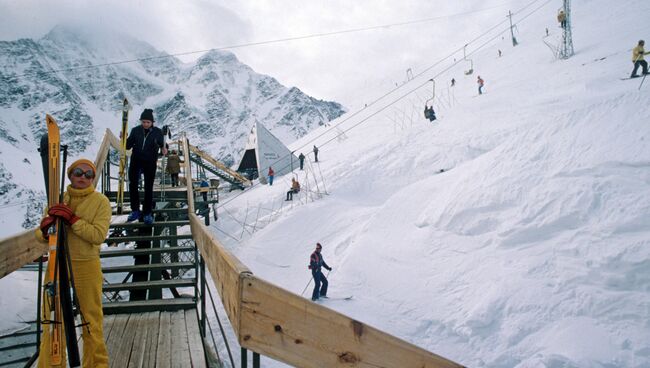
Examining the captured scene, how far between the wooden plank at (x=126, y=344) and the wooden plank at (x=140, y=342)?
23 millimetres

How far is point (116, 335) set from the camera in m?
3.61

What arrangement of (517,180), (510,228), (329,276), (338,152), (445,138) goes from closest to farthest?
(510,228) → (517,180) → (329,276) → (445,138) → (338,152)

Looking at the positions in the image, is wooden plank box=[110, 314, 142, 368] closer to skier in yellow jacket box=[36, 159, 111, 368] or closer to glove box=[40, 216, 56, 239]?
skier in yellow jacket box=[36, 159, 111, 368]

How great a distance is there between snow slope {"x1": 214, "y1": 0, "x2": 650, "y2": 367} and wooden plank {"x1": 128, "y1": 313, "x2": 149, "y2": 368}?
17.2 ft

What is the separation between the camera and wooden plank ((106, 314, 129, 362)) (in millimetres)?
3289

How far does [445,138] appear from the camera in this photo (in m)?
16.9

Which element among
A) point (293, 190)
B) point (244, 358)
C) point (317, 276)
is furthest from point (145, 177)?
point (293, 190)

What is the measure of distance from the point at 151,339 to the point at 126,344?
0.75 ft

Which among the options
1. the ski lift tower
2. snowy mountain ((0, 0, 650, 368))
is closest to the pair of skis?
snowy mountain ((0, 0, 650, 368))

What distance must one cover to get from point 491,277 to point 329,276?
492 centimetres

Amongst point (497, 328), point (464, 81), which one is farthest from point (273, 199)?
point (464, 81)

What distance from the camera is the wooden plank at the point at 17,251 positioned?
271cm

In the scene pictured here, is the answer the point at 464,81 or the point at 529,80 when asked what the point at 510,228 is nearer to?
the point at 529,80

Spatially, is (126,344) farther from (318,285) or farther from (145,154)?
(318,285)
